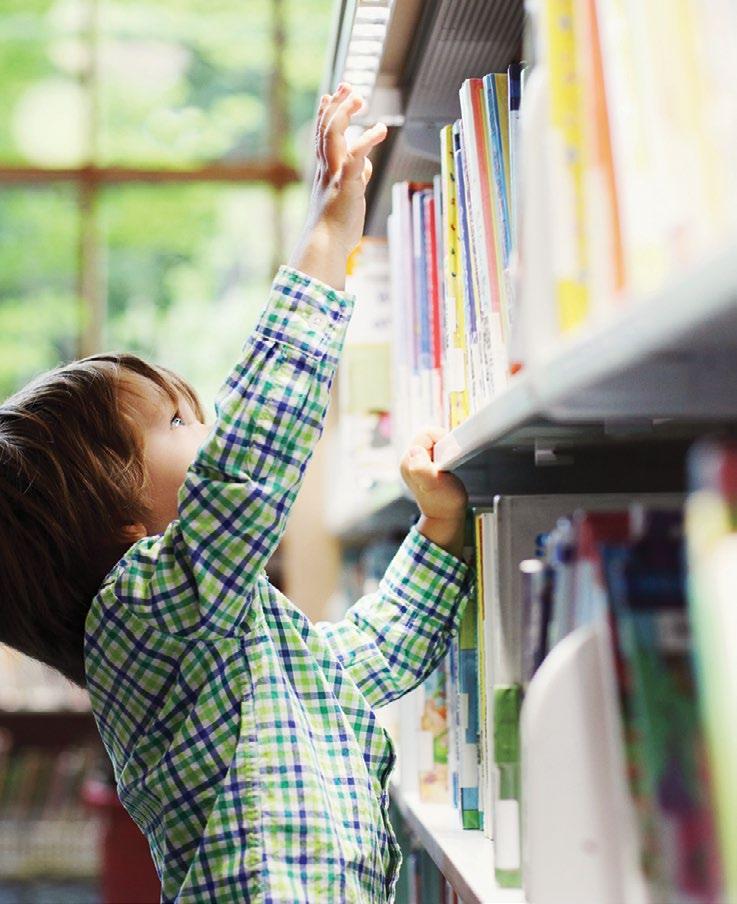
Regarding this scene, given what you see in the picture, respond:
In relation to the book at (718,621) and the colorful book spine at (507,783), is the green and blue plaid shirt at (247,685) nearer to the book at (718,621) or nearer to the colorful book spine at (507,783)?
the colorful book spine at (507,783)

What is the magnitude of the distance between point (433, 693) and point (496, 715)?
68cm

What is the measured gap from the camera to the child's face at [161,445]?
4.38ft

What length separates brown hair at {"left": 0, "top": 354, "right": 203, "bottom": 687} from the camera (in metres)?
1.29

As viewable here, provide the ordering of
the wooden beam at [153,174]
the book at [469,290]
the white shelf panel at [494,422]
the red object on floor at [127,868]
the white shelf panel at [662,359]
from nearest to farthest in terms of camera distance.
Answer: the white shelf panel at [662,359] < the white shelf panel at [494,422] < the book at [469,290] < the red object on floor at [127,868] < the wooden beam at [153,174]

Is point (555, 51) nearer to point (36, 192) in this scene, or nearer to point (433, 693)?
point (433, 693)

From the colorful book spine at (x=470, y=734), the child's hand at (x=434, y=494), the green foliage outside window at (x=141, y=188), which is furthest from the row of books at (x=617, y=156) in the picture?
the green foliage outside window at (x=141, y=188)

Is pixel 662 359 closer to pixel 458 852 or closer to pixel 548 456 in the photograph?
pixel 548 456

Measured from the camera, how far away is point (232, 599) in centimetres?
113

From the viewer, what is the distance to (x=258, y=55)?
504 centimetres

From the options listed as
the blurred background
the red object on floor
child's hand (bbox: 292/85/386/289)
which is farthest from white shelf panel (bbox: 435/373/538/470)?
the blurred background

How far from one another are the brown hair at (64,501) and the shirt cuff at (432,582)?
1.04 ft

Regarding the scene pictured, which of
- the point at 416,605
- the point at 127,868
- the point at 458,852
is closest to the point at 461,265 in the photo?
the point at 416,605

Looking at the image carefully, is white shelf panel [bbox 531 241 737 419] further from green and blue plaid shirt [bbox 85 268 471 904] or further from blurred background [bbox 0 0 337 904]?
blurred background [bbox 0 0 337 904]

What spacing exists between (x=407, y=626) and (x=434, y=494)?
0.58ft
